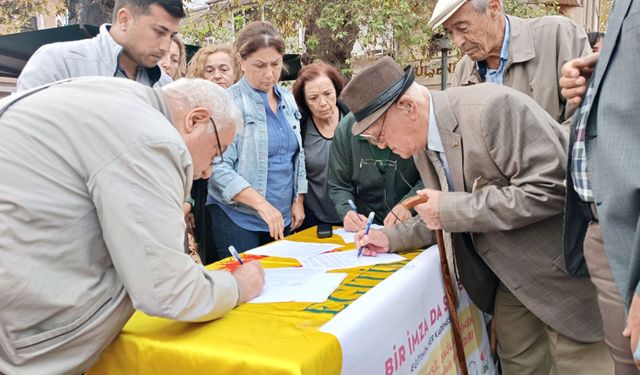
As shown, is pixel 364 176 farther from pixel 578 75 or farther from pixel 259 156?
pixel 578 75

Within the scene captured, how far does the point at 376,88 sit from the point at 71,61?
152 centimetres

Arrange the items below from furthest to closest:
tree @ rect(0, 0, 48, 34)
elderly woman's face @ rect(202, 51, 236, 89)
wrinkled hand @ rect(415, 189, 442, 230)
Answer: tree @ rect(0, 0, 48, 34), elderly woman's face @ rect(202, 51, 236, 89), wrinkled hand @ rect(415, 189, 442, 230)

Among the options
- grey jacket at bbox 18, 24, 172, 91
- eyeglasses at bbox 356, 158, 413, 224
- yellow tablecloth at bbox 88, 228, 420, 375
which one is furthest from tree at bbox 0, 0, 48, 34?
yellow tablecloth at bbox 88, 228, 420, 375

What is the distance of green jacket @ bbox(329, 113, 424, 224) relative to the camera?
2775 millimetres

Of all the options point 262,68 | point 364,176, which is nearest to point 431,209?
point 364,176

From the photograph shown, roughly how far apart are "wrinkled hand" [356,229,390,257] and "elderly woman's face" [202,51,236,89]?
6.66 feet

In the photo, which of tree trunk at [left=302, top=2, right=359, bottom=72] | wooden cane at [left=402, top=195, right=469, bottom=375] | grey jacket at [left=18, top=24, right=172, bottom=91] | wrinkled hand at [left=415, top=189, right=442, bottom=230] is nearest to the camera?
wrinkled hand at [left=415, top=189, right=442, bottom=230]

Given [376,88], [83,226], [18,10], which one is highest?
[18,10]

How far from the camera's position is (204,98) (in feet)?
5.20

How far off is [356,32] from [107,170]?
317 inches

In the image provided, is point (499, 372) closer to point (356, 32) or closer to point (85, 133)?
point (85, 133)

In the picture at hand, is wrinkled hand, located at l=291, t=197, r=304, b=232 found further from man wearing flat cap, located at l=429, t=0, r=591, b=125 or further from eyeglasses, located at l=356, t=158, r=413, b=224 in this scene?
man wearing flat cap, located at l=429, t=0, r=591, b=125

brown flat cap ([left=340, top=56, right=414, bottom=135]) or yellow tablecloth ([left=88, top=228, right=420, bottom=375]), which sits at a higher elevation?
brown flat cap ([left=340, top=56, right=414, bottom=135])

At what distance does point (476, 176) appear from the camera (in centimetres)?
202
